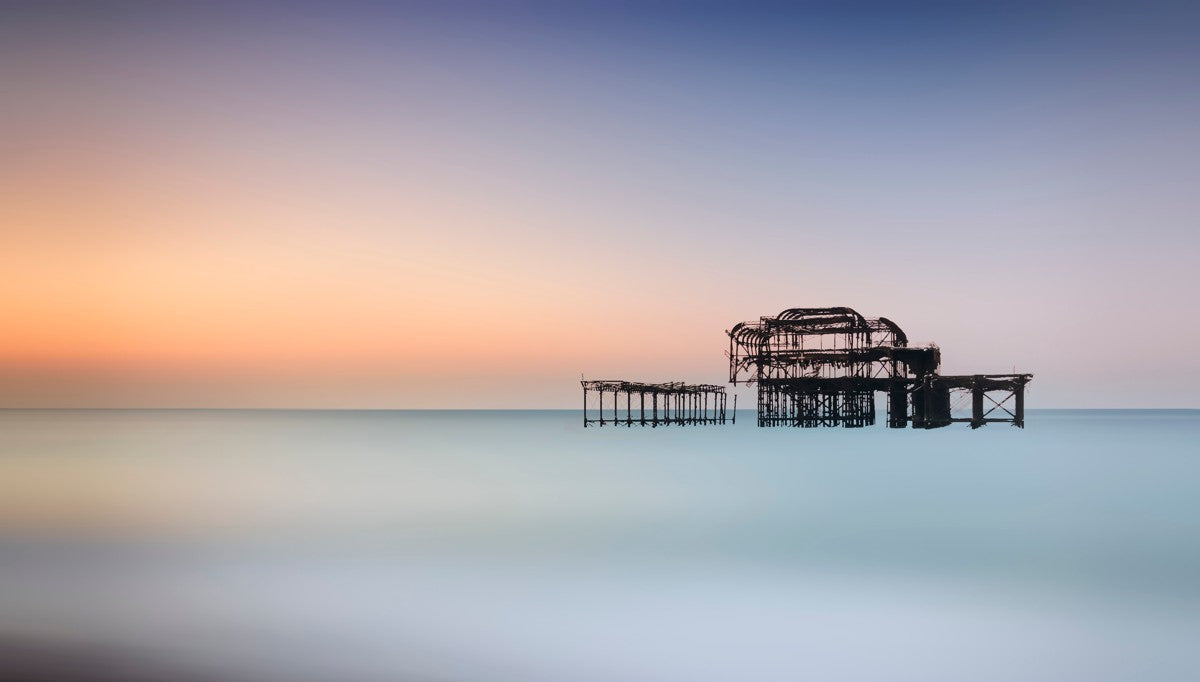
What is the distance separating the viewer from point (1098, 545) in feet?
66.2

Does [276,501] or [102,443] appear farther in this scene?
[102,443]

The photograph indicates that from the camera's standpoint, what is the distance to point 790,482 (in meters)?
33.1

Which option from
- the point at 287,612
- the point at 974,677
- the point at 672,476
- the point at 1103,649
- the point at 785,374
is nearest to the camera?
the point at 974,677

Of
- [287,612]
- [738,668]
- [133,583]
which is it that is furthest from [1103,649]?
[133,583]

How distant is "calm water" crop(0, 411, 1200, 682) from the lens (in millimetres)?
11867

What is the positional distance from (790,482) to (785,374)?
27.8m

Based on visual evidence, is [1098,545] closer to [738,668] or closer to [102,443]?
[738,668]

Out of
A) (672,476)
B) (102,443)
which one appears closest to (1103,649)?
(672,476)

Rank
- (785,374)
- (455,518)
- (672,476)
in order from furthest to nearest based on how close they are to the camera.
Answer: (785,374)
(672,476)
(455,518)

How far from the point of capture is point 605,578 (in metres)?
16.7

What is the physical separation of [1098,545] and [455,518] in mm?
13387

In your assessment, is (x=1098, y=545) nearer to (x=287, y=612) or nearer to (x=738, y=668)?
(x=738, y=668)

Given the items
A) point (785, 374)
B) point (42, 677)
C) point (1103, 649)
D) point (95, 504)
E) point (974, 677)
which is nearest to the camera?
point (42, 677)

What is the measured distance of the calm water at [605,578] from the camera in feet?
38.9
